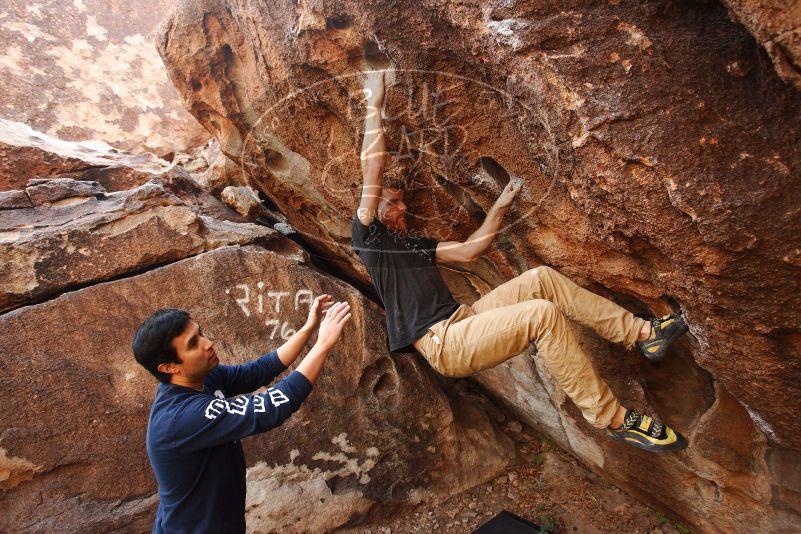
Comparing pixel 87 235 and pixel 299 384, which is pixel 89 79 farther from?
pixel 299 384

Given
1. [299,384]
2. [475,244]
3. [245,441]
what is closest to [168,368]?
[299,384]

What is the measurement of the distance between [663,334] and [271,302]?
2528 millimetres

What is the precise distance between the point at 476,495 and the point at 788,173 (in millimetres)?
3159

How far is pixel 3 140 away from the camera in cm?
469

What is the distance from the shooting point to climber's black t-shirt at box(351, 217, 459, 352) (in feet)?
9.67

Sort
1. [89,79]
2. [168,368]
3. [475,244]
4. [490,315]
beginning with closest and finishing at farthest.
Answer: [168,368], [490,315], [475,244], [89,79]

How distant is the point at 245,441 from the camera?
3498 mm

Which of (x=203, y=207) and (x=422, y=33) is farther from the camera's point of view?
(x=203, y=207)

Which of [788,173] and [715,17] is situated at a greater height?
[715,17]

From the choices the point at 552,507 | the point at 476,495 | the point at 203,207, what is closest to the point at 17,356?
the point at 203,207

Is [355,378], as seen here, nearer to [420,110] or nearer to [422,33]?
[420,110]

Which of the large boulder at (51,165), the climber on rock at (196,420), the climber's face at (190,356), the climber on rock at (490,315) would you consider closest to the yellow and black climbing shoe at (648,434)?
the climber on rock at (490,315)

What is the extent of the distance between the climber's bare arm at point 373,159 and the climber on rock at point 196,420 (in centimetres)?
86

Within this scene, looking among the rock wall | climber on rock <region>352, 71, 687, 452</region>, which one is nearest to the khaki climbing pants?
climber on rock <region>352, 71, 687, 452</region>
